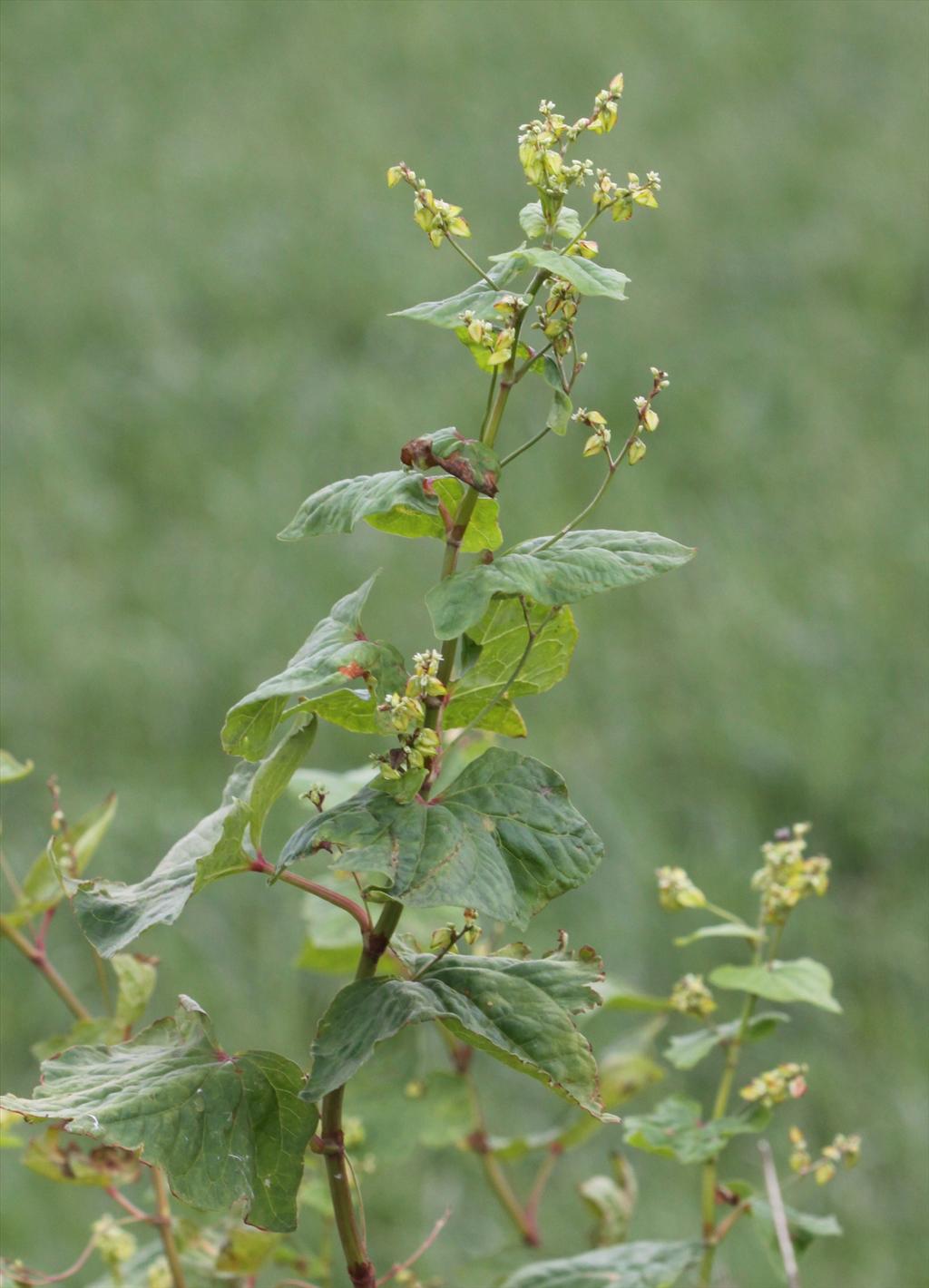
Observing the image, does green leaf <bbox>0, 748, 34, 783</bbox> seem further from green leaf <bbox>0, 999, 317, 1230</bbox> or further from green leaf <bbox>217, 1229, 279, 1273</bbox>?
green leaf <bbox>217, 1229, 279, 1273</bbox>

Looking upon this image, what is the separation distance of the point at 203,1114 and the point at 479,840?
0.83ft

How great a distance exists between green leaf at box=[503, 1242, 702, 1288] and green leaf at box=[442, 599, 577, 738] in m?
0.57

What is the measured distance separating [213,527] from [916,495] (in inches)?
71.0

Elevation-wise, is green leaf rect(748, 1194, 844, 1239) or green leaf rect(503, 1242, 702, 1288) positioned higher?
green leaf rect(748, 1194, 844, 1239)

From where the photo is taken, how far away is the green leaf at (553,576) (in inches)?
37.4

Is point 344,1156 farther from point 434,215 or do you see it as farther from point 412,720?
point 434,215

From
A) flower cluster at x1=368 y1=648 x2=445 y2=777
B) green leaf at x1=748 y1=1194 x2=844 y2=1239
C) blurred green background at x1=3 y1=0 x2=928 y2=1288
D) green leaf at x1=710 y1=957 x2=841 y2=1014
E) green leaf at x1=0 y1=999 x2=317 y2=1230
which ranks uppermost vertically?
blurred green background at x1=3 y1=0 x2=928 y2=1288

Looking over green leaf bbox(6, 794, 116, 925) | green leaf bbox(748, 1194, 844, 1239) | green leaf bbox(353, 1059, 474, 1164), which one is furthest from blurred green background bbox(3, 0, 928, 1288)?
green leaf bbox(6, 794, 116, 925)

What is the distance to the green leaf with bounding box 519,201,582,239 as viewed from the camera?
1.01 m

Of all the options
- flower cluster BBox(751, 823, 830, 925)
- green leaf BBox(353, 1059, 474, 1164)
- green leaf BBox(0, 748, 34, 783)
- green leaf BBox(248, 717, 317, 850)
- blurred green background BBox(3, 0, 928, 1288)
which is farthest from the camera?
blurred green background BBox(3, 0, 928, 1288)

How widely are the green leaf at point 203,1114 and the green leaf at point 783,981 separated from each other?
0.49 metres

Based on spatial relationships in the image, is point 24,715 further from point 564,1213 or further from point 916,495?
point 916,495

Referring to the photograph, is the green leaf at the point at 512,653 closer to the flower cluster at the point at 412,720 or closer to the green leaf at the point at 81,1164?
the flower cluster at the point at 412,720

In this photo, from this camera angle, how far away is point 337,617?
1081mm
